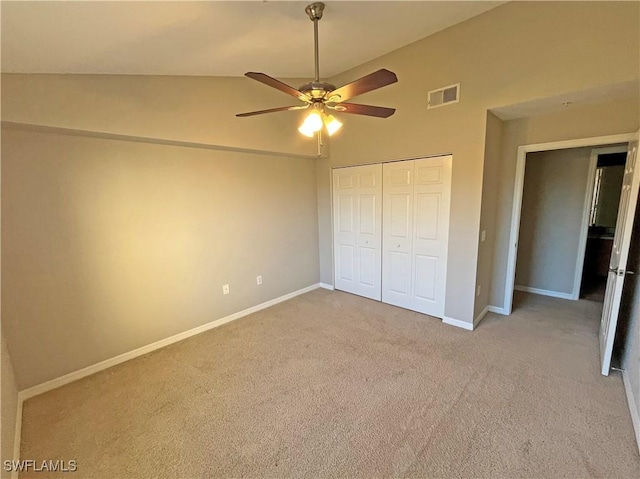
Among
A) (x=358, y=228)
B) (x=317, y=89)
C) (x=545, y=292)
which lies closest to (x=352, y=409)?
(x=317, y=89)

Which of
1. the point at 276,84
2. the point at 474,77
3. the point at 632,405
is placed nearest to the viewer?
the point at 276,84

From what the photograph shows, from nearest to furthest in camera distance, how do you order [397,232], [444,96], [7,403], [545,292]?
[7,403], [444,96], [397,232], [545,292]

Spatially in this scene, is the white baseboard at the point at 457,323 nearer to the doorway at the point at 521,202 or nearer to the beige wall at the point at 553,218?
the doorway at the point at 521,202

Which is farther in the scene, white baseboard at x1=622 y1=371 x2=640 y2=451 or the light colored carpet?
white baseboard at x1=622 y1=371 x2=640 y2=451

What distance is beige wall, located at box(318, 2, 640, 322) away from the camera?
7.06 feet

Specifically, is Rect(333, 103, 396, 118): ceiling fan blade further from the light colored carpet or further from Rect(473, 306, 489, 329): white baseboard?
Rect(473, 306, 489, 329): white baseboard

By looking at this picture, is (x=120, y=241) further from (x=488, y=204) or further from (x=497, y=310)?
(x=497, y=310)

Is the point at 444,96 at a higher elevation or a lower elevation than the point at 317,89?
higher

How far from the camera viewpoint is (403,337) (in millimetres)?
3078

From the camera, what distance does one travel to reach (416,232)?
3529mm

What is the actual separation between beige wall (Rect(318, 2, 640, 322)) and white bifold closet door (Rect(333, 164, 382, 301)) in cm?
30

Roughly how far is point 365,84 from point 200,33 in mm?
1341

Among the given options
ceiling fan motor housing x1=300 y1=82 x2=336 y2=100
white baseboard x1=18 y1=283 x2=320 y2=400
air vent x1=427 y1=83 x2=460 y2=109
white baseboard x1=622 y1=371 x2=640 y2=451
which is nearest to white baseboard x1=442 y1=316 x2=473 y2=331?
white baseboard x1=622 y1=371 x2=640 y2=451

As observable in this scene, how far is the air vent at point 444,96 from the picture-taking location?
9.65 feet
